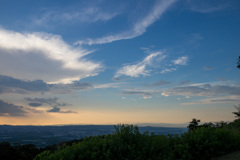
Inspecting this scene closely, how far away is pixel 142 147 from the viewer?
8.06 m

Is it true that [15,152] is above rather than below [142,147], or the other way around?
below

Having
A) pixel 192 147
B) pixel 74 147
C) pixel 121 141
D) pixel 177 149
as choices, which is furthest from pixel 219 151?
pixel 74 147

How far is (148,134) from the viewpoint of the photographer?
9219 mm

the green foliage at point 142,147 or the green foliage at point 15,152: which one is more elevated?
the green foliage at point 142,147

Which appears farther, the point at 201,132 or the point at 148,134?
the point at 201,132

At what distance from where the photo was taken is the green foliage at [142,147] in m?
7.76

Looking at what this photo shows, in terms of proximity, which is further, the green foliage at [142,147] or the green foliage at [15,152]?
the green foliage at [15,152]

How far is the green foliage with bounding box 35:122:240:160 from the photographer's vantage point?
776 centimetres

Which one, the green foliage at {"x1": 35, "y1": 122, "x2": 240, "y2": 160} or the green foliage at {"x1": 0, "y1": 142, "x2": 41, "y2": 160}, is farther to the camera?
the green foliage at {"x1": 0, "y1": 142, "x2": 41, "y2": 160}

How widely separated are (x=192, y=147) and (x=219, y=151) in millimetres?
1447

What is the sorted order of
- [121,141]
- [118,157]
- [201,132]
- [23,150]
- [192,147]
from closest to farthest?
1. [118,157]
2. [121,141]
3. [192,147]
4. [201,132]
5. [23,150]

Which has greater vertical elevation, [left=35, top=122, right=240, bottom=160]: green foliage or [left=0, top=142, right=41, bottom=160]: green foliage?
[left=35, top=122, right=240, bottom=160]: green foliage

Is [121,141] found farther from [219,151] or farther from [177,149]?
[219,151]

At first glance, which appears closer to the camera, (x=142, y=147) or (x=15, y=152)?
(x=142, y=147)
